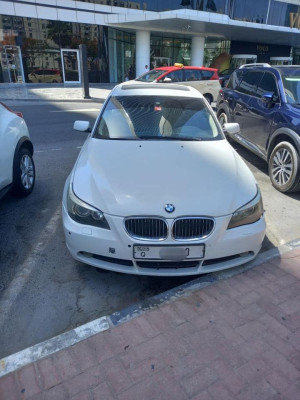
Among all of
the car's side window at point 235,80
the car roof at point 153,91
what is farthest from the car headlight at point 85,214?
the car's side window at point 235,80

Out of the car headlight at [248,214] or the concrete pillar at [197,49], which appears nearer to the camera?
the car headlight at [248,214]

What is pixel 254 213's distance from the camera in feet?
9.27

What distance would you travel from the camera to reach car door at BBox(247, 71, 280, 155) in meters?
5.32

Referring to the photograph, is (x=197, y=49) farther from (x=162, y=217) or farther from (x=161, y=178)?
(x=162, y=217)

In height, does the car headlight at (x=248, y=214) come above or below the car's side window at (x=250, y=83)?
below

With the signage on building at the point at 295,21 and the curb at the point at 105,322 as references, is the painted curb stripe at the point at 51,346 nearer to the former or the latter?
the curb at the point at 105,322

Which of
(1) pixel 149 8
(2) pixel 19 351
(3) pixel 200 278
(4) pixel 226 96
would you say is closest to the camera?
(2) pixel 19 351

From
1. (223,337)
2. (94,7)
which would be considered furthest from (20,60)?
(223,337)

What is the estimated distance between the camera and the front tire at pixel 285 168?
4723 millimetres

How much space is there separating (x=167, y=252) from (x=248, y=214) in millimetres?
846

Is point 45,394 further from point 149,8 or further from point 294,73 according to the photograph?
point 149,8

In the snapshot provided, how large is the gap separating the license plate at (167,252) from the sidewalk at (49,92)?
50.4 feet

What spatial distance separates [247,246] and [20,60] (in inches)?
957

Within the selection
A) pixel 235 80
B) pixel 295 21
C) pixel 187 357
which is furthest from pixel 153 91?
pixel 295 21
